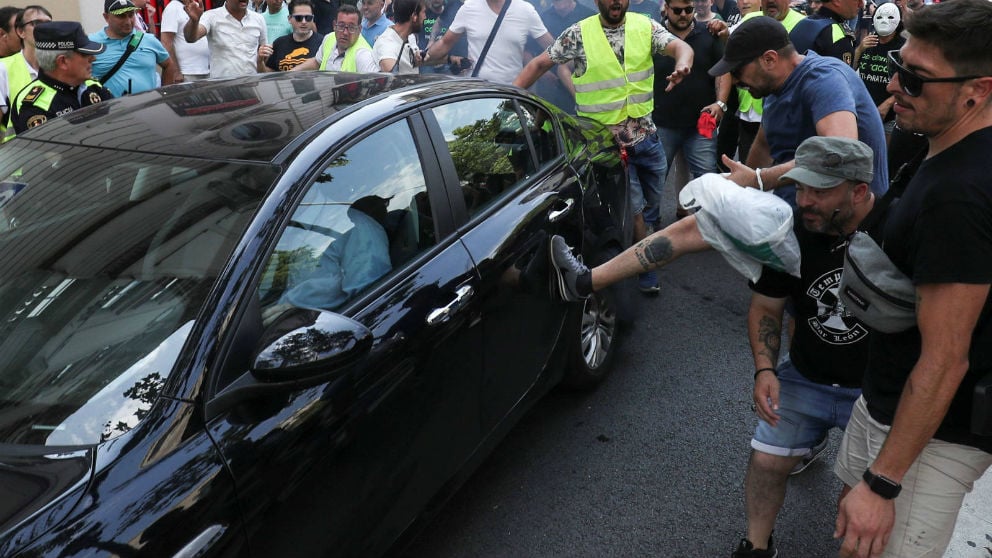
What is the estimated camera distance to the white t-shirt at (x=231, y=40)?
7316 millimetres

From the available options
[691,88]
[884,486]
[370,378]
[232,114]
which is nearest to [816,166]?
[884,486]

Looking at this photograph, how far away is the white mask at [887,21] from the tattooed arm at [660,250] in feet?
15.1

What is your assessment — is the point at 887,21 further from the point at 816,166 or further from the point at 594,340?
the point at 816,166

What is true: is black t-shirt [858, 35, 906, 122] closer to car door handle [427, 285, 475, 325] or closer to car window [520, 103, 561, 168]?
car window [520, 103, 561, 168]

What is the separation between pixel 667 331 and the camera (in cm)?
479

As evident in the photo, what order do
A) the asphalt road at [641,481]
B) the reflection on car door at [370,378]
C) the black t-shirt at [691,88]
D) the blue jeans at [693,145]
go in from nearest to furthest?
the reflection on car door at [370,378] < the asphalt road at [641,481] < the black t-shirt at [691,88] < the blue jeans at [693,145]

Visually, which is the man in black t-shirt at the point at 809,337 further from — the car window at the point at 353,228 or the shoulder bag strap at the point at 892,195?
the car window at the point at 353,228

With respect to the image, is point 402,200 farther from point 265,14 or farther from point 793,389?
point 265,14

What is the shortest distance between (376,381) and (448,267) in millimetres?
553

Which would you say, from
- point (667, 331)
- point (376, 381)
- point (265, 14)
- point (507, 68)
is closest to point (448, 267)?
point (376, 381)

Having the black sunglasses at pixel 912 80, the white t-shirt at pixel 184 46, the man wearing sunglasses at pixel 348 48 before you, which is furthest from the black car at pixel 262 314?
the white t-shirt at pixel 184 46

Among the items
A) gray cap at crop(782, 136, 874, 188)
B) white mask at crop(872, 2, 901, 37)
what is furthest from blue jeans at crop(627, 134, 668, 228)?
gray cap at crop(782, 136, 874, 188)

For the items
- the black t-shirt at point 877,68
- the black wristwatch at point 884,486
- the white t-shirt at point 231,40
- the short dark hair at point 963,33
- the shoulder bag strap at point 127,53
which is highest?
the shoulder bag strap at point 127,53

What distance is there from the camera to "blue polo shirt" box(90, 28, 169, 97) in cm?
557
